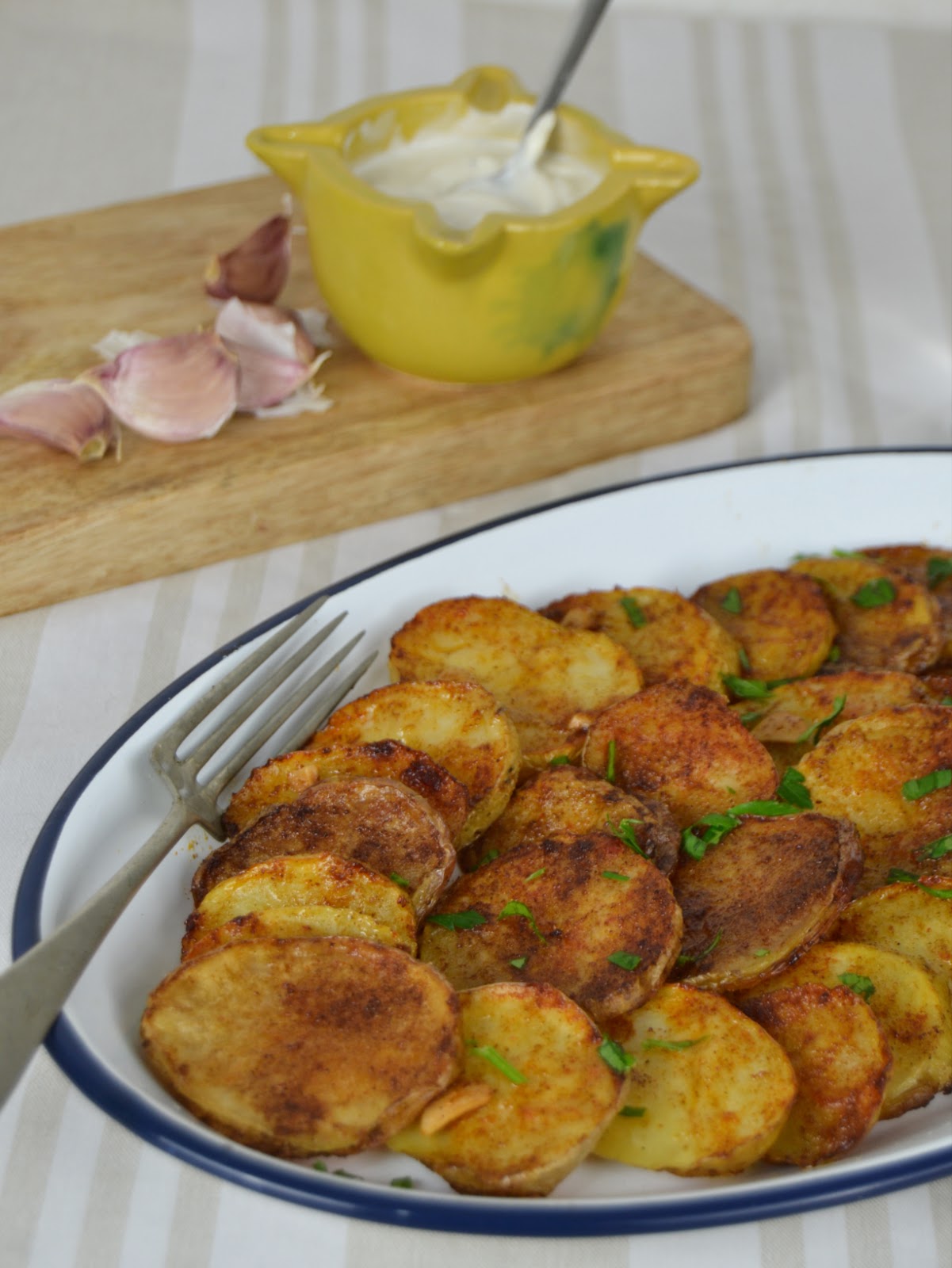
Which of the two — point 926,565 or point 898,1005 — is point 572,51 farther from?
point 898,1005

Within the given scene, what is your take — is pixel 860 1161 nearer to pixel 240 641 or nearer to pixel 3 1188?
pixel 3 1188

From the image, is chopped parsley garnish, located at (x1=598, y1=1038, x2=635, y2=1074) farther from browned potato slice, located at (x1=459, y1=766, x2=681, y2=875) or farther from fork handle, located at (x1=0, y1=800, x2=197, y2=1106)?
fork handle, located at (x1=0, y1=800, x2=197, y2=1106)

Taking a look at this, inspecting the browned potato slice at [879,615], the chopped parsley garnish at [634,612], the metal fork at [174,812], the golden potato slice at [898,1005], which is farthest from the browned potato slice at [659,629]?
the golden potato slice at [898,1005]

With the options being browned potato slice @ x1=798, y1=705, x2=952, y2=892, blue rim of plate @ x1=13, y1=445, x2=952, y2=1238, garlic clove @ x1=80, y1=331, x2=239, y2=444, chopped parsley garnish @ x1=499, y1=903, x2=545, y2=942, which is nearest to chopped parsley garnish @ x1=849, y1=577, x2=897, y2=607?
browned potato slice @ x1=798, y1=705, x2=952, y2=892

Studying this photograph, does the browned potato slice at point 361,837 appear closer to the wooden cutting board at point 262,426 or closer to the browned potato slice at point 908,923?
the browned potato slice at point 908,923

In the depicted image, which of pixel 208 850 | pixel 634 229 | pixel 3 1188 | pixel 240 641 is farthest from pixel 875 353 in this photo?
pixel 3 1188
